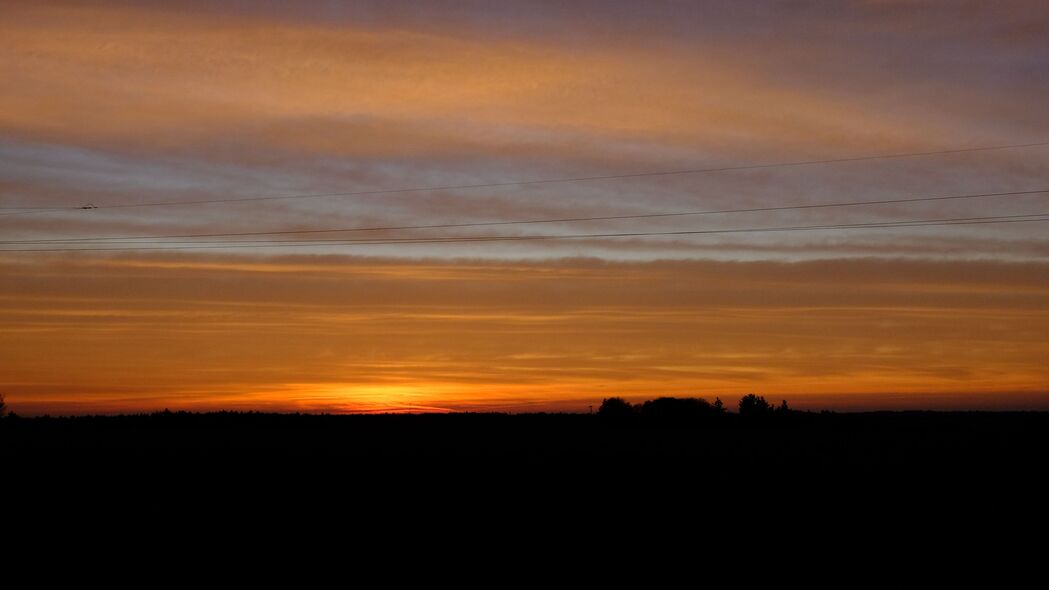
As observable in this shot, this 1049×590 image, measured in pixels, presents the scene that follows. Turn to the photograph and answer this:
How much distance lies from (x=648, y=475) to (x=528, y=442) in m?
22.7

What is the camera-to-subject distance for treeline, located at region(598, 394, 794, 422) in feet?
359

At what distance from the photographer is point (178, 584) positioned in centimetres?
2156

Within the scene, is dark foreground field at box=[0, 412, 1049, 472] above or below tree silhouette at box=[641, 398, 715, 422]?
below

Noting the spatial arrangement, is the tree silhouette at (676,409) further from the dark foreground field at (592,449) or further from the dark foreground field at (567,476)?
the dark foreground field at (567,476)

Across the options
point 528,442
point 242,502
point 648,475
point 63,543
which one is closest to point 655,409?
point 528,442

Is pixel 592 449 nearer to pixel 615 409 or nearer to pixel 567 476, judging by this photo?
pixel 567 476

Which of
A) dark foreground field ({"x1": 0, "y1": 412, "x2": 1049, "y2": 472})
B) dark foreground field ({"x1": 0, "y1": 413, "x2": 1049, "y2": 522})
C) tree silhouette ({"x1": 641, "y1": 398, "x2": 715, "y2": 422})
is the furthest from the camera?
tree silhouette ({"x1": 641, "y1": 398, "x2": 715, "y2": 422})

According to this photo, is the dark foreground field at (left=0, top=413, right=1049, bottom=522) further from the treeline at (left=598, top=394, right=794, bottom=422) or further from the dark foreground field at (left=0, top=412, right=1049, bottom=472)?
the treeline at (left=598, top=394, right=794, bottom=422)

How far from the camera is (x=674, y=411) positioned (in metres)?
111

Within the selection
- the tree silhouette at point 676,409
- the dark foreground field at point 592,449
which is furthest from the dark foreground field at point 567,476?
the tree silhouette at point 676,409

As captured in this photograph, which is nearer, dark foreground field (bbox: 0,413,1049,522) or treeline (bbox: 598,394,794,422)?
dark foreground field (bbox: 0,413,1049,522)

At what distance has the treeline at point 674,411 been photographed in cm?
10944

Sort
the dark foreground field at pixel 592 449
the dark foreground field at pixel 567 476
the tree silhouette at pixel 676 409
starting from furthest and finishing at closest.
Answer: the tree silhouette at pixel 676 409
the dark foreground field at pixel 592 449
the dark foreground field at pixel 567 476

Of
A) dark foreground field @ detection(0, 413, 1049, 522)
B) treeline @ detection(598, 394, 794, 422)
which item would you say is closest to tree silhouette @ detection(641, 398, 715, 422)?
treeline @ detection(598, 394, 794, 422)
